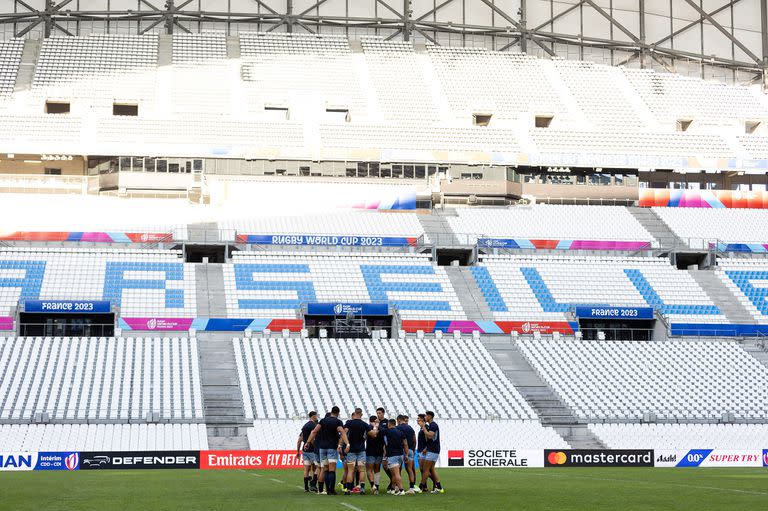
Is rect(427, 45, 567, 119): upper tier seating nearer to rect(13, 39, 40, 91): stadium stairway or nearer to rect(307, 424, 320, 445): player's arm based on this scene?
rect(13, 39, 40, 91): stadium stairway

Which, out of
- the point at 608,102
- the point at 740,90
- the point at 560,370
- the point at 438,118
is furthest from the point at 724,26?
the point at 560,370

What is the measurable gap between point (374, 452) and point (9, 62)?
53.3 m

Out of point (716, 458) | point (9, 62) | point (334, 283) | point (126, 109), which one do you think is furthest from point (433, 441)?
point (9, 62)

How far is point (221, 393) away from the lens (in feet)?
145

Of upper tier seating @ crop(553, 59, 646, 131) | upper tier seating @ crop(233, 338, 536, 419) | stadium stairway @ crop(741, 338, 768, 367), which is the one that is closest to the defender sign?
upper tier seating @ crop(233, 338, 536, 419)

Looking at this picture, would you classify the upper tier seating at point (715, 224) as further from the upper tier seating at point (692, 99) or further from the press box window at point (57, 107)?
the press box window at point (57, 107)

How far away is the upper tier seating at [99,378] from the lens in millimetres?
41594

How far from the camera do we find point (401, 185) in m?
65.4

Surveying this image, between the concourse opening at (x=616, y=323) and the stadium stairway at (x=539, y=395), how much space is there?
443 centimetres

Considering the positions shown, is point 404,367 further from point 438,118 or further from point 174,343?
point 438,118

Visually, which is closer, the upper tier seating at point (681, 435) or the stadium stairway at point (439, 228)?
the upper tier seating at point (681, 435)

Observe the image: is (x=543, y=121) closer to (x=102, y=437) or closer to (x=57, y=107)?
(x=57, y=107)

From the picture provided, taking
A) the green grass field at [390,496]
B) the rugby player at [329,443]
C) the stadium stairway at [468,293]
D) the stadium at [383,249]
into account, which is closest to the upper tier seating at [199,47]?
the stadium at [383,249]

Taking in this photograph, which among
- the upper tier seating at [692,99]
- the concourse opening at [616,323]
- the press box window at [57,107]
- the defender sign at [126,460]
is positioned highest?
the upper tier seating at [692,99]
